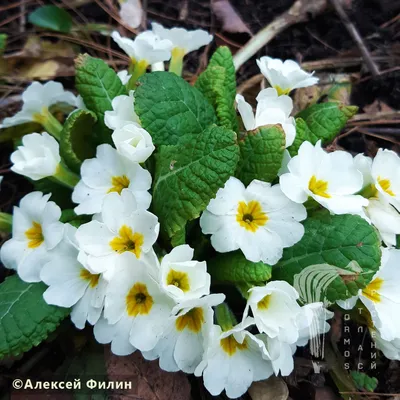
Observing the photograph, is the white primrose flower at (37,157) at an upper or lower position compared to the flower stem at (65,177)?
upper

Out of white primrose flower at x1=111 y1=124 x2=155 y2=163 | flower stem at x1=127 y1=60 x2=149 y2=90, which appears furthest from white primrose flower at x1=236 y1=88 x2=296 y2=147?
flower stem at x1=127 y1=60 x2=149 y2=90

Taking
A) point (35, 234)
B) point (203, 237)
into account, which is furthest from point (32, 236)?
point (203, 237)

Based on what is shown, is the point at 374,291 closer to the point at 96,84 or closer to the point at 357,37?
the point at 96,84

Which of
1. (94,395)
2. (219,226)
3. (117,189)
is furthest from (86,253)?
(94,395)

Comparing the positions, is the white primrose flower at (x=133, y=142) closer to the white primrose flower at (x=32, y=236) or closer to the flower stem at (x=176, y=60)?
the white primrose flower at (x=32, y=236)

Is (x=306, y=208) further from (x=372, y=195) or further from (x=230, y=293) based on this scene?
(x=230, y=293)

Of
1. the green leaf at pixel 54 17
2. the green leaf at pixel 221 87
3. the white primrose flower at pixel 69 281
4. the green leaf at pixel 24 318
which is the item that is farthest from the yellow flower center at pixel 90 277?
the green leaf at pixel 54 17
